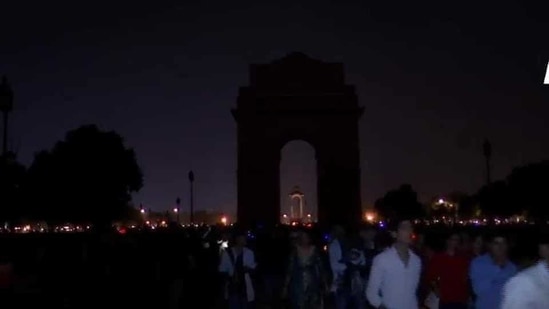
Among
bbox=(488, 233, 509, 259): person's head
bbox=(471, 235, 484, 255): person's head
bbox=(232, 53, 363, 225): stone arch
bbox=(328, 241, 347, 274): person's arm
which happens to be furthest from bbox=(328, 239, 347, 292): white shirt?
bbox=(232, 53, 363, 225): stone arch

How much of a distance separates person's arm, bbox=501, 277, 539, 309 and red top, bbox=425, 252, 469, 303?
4.98 metres

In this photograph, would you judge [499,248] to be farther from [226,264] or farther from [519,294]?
[226,264]

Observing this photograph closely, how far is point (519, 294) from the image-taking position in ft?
18.4

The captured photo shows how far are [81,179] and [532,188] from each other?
130 ft

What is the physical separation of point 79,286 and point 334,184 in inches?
2084

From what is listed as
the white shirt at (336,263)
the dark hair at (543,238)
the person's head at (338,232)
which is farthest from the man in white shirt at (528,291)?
the person's head at (338,232)

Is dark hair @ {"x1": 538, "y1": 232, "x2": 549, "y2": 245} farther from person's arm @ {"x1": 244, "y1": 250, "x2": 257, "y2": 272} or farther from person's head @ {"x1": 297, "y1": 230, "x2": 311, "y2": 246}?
person's arm @ {"x1": 244, "y1": 250, "x2": 257, "y2": 272}

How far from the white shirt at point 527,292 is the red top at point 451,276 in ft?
16.3

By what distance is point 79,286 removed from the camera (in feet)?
46.3

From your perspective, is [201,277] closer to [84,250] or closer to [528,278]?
[84,250]

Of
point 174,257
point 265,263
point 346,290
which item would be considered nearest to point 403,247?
point 346,290

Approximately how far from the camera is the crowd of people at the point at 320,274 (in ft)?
27.1

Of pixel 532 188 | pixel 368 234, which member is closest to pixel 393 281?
pixel 368 234

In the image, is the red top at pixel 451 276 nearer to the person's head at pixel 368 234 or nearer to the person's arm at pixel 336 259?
the person's head at pixel 368 234
